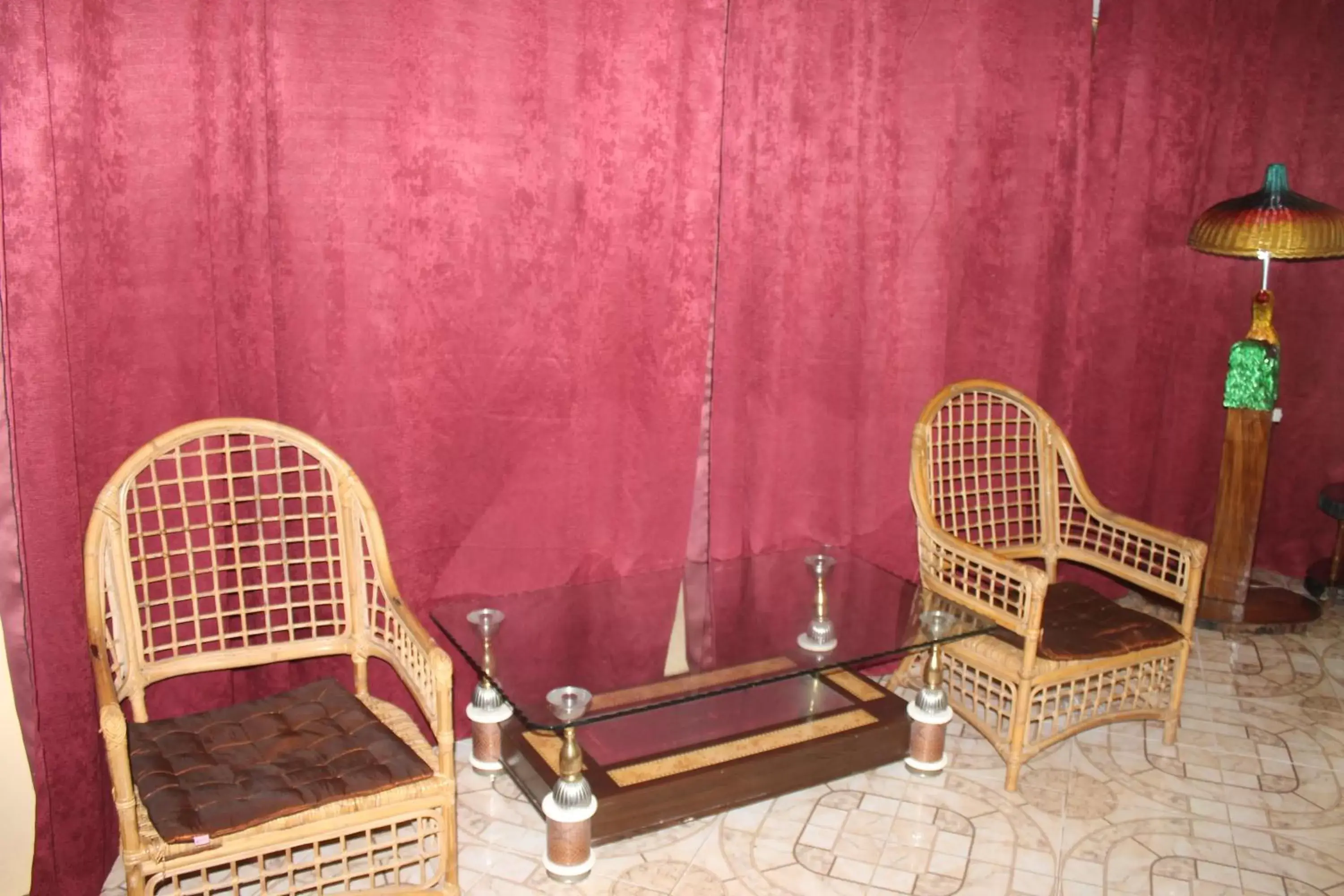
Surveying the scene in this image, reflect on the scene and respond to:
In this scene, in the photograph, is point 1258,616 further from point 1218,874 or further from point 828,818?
point 828,818

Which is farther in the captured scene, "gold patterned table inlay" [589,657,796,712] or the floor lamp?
the floor lamp

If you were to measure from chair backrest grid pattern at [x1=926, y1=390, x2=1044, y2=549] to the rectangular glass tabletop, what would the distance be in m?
0.37

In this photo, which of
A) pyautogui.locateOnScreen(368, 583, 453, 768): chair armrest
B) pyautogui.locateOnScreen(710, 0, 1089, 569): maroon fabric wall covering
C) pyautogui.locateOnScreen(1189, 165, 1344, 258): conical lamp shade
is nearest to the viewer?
pyautogui.locateOnScreen(368, 583, 453, 768): chair armrest

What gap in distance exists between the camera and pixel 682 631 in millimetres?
2713

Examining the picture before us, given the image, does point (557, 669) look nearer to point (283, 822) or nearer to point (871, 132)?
point (283, 822)

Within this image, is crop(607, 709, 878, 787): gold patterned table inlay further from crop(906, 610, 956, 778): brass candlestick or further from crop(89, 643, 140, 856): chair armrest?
crop(89, 643, 140, 856): chair armrest

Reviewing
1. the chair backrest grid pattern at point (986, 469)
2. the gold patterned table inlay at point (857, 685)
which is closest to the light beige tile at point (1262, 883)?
the gold patterned table inlay at point (857, 685)

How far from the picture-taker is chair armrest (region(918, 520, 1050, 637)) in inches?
103

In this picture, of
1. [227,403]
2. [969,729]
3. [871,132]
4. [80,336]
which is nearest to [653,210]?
[871,132]

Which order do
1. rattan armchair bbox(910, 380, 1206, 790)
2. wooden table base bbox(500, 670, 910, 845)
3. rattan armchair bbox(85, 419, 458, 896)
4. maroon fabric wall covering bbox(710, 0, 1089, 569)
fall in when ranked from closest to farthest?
Answer: rattan armchair bbox(85, 419, 458, 896) < wooden table base bbox(500, 670, 910, 845) < rattan armchair bbox(910, 380, 1206, 790) < maroon fabric wall covering bbox(710, 0, 1089, 569)

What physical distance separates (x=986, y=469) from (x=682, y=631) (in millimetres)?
1369

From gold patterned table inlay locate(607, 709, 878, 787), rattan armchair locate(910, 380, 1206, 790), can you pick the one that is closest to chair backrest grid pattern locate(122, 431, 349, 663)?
gold patterned table inlay locate(607, 709, 878, 787)

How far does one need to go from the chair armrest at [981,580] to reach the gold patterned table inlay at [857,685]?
303mm

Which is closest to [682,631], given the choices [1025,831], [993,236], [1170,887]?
[1025,831]
